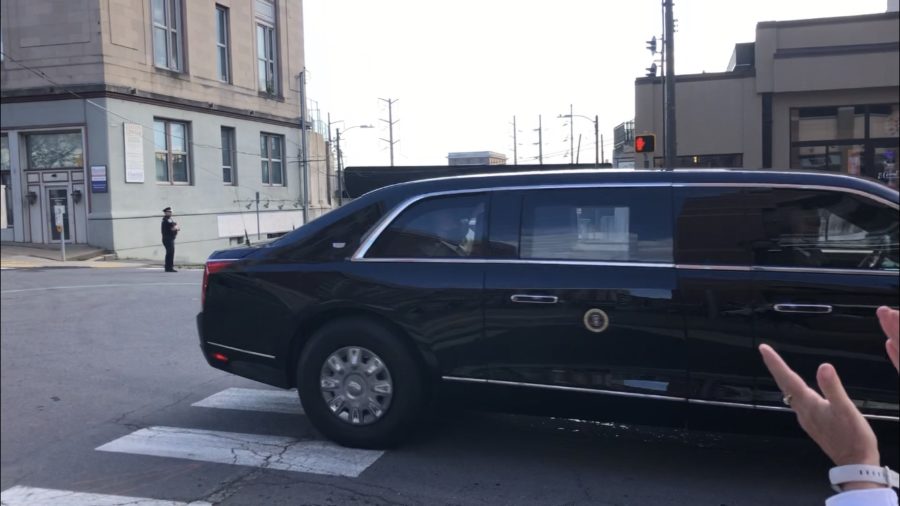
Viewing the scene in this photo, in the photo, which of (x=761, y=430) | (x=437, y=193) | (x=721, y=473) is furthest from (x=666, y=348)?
(x=437, y=193)

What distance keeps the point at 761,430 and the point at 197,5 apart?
3.54m

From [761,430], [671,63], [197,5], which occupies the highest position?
[197,5]

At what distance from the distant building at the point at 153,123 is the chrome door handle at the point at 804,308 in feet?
8.10

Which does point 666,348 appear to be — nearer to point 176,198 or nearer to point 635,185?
point 635,185

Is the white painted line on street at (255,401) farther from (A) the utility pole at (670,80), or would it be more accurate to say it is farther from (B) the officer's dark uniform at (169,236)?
(A) the utility pole at (670,80)

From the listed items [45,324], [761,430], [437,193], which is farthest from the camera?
[437,193]

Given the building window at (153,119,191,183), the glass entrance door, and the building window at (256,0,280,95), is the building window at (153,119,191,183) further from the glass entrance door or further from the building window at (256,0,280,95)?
the glass entrance door

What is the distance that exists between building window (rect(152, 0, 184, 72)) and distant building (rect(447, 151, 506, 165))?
2086 mm

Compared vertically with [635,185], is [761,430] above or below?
below

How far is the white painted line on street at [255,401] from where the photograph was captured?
621cm

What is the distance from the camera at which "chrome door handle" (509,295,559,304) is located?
181 inches

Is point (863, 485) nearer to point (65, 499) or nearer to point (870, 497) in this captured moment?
point (870, 497)

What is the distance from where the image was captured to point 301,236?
17.4 ft

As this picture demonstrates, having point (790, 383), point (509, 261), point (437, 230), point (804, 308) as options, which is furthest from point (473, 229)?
point (790, 383)
